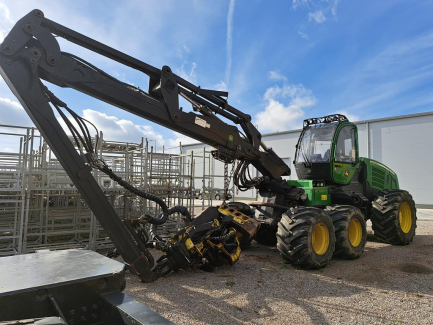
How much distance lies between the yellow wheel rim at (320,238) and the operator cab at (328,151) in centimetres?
181

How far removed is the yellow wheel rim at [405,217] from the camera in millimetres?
9414

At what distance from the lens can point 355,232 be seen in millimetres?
7613

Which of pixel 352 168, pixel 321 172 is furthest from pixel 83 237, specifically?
pixel 352 168

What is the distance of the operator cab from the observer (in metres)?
8.08

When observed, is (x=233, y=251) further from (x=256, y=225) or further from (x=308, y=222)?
(x=308, y=222)

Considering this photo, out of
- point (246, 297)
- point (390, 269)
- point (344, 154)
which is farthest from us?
point (344, 154)

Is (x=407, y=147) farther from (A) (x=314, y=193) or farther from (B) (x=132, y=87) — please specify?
(B) (x=132, y=87)

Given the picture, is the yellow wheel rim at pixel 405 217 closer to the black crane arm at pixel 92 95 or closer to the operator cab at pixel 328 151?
the operator cab at pixel 328 151

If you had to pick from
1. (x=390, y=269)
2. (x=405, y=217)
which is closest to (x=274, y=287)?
(x=390, y=269)

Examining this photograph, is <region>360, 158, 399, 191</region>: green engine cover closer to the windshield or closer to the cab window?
the cab window

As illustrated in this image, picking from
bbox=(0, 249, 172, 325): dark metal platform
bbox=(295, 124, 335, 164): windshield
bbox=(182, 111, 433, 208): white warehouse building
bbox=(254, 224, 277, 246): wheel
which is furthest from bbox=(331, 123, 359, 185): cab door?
bbox=(182, 111, 433, 208): white warehouse building

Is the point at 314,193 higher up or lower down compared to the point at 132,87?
lower down

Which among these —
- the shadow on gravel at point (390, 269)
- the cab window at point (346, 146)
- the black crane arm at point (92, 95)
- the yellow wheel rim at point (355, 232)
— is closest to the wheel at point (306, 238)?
the shadow on gravel at point (390, 269)

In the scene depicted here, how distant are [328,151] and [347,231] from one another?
205cm
